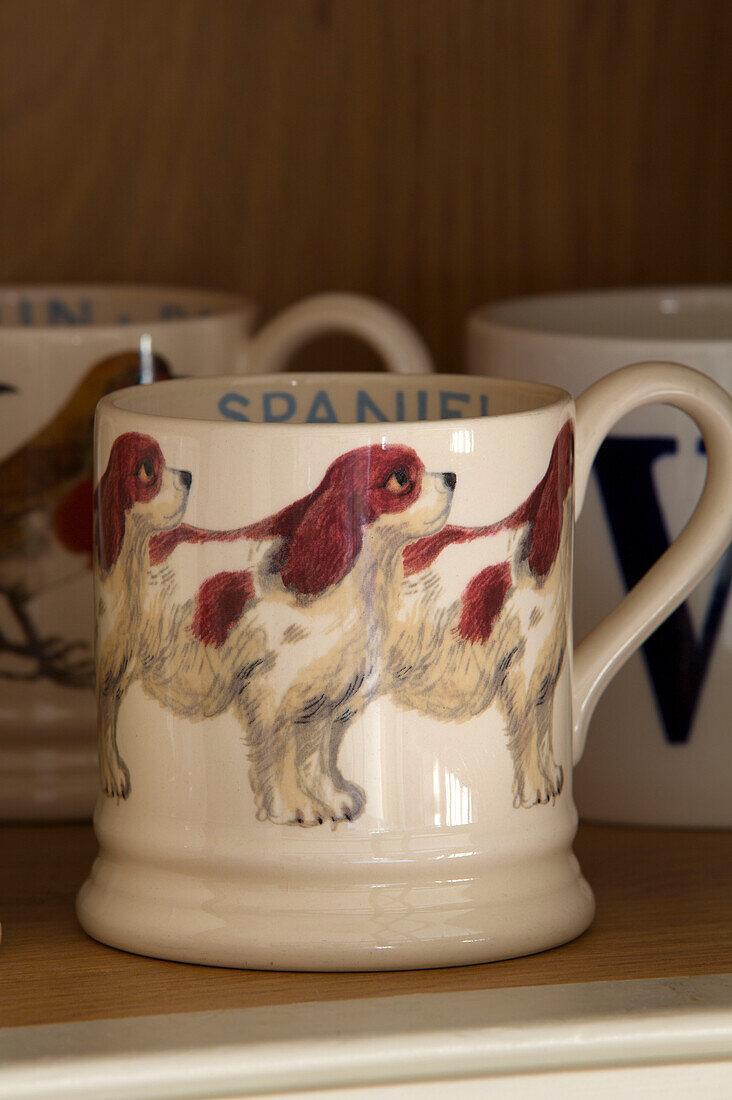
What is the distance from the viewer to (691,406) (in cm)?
45

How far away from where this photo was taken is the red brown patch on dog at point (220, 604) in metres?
0.40

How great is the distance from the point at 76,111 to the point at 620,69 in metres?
0.26

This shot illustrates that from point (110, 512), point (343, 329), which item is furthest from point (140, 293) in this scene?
point (110, 512)

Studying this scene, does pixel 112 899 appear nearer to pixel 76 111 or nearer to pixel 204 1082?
pixel 204 1082

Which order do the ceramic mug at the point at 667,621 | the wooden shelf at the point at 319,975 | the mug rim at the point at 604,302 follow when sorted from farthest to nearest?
the mug rim at the point at 604,302, the ceramic mug at the point at 667,621, the wooden shelf at the point at 319,975

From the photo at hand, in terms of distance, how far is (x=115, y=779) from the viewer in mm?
427

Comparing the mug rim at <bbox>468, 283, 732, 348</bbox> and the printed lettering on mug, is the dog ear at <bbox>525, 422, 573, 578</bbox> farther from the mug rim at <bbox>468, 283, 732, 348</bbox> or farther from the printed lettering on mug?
the mug rim at <bbox>468, 283, 732, 348</bbox>

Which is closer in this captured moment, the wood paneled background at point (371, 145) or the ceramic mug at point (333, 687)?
the ceramic mug at point (333, 687)

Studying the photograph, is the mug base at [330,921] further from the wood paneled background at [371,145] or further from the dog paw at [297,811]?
the wood paneled background at [371,145]

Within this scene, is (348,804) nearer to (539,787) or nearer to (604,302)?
(539,787)

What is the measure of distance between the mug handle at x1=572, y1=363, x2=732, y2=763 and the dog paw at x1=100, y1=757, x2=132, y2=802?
0.44ft

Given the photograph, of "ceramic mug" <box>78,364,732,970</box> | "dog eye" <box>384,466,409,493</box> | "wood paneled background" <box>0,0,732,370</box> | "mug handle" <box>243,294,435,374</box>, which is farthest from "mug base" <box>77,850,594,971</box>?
"wood paneled background" <box>0,0,732,370</box>

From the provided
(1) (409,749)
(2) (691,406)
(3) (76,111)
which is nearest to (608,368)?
(2) (691,406)

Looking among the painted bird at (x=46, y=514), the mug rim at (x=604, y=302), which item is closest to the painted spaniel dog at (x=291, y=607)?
the painted bird at (x=46, y=514)
